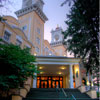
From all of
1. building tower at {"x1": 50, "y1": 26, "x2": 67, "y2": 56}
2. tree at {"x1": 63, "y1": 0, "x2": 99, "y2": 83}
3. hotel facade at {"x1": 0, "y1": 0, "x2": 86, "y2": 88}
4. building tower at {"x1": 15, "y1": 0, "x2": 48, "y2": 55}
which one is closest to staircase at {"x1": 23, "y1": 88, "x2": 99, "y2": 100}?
hotel facade at {"x1": 0, "y1": 0, "x2": 86, "y2": 88}

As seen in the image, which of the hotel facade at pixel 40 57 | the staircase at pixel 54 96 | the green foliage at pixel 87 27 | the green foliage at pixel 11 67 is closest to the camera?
the green foliage at pixel 87 27

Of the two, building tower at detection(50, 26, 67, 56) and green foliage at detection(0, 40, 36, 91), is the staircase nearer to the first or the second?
green foliage at detection(0, 40, 36, 91)

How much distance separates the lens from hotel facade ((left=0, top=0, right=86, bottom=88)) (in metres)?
17.3

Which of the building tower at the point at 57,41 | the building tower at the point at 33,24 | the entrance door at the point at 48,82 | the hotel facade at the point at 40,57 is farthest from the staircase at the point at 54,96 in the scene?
the building tower at the point at 57,41

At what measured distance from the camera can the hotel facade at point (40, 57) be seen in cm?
1728

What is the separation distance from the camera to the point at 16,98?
10.5 m

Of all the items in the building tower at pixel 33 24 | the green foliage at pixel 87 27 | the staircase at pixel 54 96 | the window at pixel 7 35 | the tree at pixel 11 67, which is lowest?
the staircase at pixel 54 96

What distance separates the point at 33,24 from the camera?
3105 centimetres

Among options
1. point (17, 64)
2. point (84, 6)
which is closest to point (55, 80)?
point (17, 64)

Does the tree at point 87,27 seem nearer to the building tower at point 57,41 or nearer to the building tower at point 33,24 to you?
the building tower at point 33,24

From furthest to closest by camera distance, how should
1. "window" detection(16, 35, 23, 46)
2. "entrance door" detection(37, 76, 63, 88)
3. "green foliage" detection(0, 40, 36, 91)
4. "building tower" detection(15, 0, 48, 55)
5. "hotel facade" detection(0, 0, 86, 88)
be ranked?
"building tower" detection(15, 0, 48, 55) < "entrance door" detection(37, 76, 63, 88) < "window" detection(16, 35, 23, 46) < "hotel facade" detection(0, 0, 86, 88) < "green foliage" detection(0, 40, 36, 91)

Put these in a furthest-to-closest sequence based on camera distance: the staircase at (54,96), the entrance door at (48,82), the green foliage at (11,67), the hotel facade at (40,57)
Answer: the entrance door at (48,82)
the hotel facade at (40,57)
the staircase at (54,96)
the green foliage at (11,67)

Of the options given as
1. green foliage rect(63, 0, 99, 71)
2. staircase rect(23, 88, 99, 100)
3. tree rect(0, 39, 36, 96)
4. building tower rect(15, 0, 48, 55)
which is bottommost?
staircase rect(23, 88, 99, 100)

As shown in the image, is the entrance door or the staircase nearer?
the staircase
